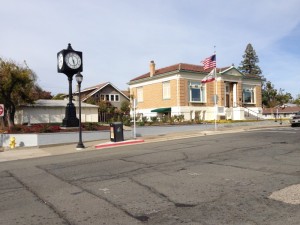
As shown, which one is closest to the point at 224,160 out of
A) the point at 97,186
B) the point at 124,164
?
the point at 124,164

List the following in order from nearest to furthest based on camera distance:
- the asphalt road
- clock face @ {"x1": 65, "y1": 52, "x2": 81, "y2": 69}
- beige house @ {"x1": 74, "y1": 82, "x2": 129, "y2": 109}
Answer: the asphalt road < clock face @ {"x1": 65, "y1": 52, "x2": 81, "y2": 69} < beige house @ {"x1": 74, "y1": 82, "x2": 129, "y2": 109}

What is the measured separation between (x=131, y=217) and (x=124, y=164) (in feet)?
19.2

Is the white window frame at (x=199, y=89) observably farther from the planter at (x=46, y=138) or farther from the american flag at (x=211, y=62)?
the planter at (x=46, y=138)

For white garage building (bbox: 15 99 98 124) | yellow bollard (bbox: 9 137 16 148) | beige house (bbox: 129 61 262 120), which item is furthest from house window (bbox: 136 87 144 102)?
yellow bollard (bbox: 9 137 16 148)

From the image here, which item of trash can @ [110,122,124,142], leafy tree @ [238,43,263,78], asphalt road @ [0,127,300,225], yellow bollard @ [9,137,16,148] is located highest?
leafy tree @ [238,43,263,78]

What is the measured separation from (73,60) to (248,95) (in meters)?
28.9

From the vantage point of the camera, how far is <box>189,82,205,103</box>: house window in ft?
127

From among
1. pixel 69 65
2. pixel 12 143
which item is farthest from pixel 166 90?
pixel 12 143

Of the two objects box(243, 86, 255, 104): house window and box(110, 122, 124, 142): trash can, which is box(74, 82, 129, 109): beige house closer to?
box(243, 86, 255, 104): house window

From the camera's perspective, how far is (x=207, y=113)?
40.0m

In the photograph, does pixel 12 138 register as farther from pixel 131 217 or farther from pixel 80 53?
pixel 131 217

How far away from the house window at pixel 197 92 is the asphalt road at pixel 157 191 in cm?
2636

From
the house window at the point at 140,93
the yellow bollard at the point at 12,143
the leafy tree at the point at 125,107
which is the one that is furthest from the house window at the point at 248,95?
the yellow bollard at the point at 12,143

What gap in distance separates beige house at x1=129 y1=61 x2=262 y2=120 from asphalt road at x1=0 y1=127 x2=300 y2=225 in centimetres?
2516
